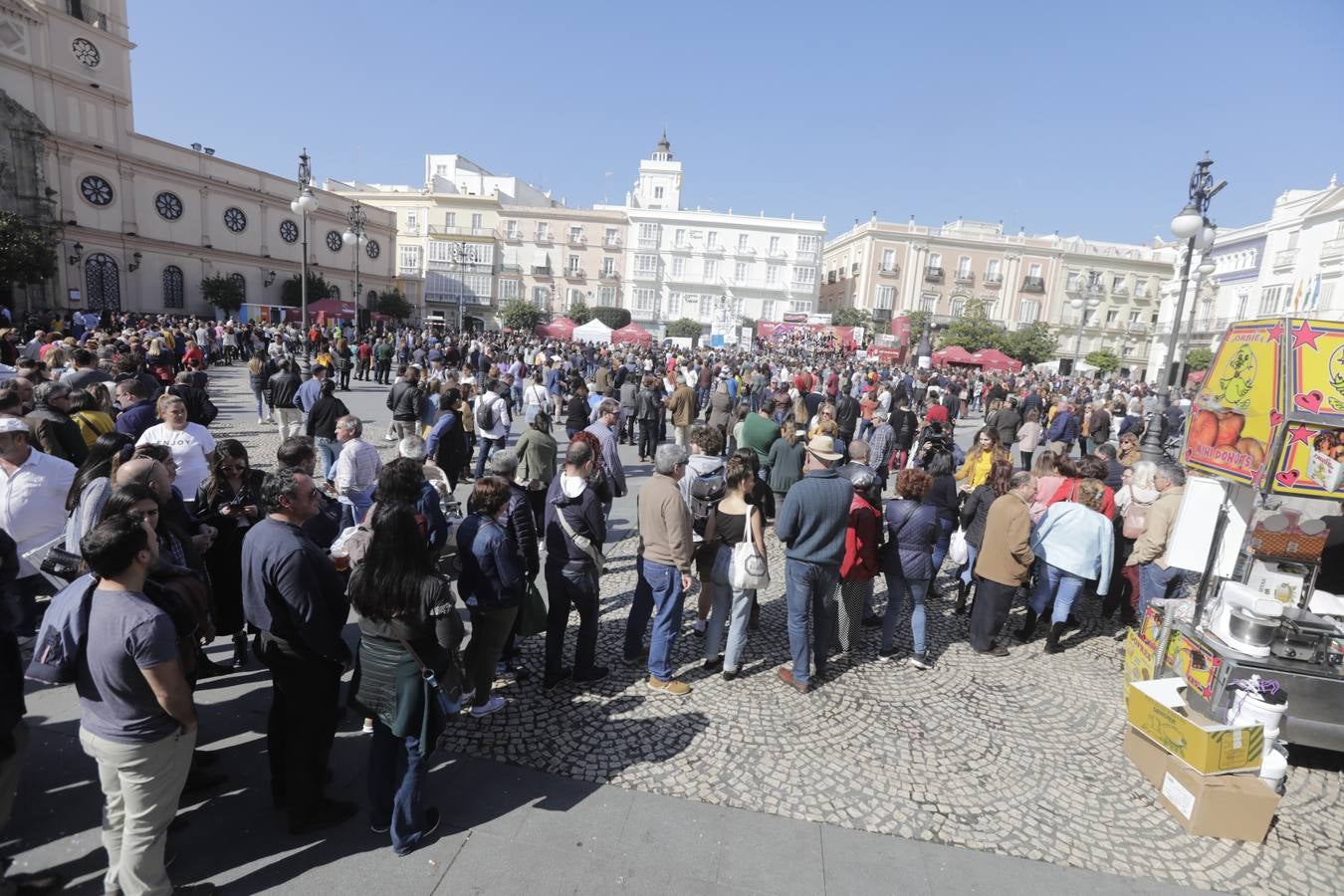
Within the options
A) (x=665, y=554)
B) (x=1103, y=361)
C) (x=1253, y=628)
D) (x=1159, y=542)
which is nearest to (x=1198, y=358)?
(x=1103, y=361)

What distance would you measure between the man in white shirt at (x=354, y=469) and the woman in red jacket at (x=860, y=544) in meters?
3.83

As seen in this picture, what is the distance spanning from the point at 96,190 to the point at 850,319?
4164 cm

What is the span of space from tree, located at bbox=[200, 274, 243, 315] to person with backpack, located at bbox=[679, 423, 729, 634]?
119ft

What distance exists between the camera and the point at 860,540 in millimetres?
4691

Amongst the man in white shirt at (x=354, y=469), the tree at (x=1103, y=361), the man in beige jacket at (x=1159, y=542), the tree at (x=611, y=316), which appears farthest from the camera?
the tree at (x=611, y=316)

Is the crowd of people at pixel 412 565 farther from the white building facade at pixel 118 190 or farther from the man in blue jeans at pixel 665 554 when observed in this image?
the white building facade at pixel 118 190

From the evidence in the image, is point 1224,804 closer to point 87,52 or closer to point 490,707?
point 490,707

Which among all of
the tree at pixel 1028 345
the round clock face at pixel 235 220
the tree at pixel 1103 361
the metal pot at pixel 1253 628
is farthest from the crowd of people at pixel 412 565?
the tree at pixel 1103 361

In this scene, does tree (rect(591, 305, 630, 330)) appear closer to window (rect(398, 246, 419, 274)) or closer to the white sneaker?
window (rect(398, 246, 419, 274))

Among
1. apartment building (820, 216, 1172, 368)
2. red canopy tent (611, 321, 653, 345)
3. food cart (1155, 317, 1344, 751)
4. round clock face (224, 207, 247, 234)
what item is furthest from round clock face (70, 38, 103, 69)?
apartment building (820, 216, 1172, 368)

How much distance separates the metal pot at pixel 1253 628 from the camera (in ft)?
12.4

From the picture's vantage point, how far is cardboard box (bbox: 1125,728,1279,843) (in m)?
3.23

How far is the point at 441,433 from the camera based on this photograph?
722 centimetres

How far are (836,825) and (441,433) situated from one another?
5.62 meters
